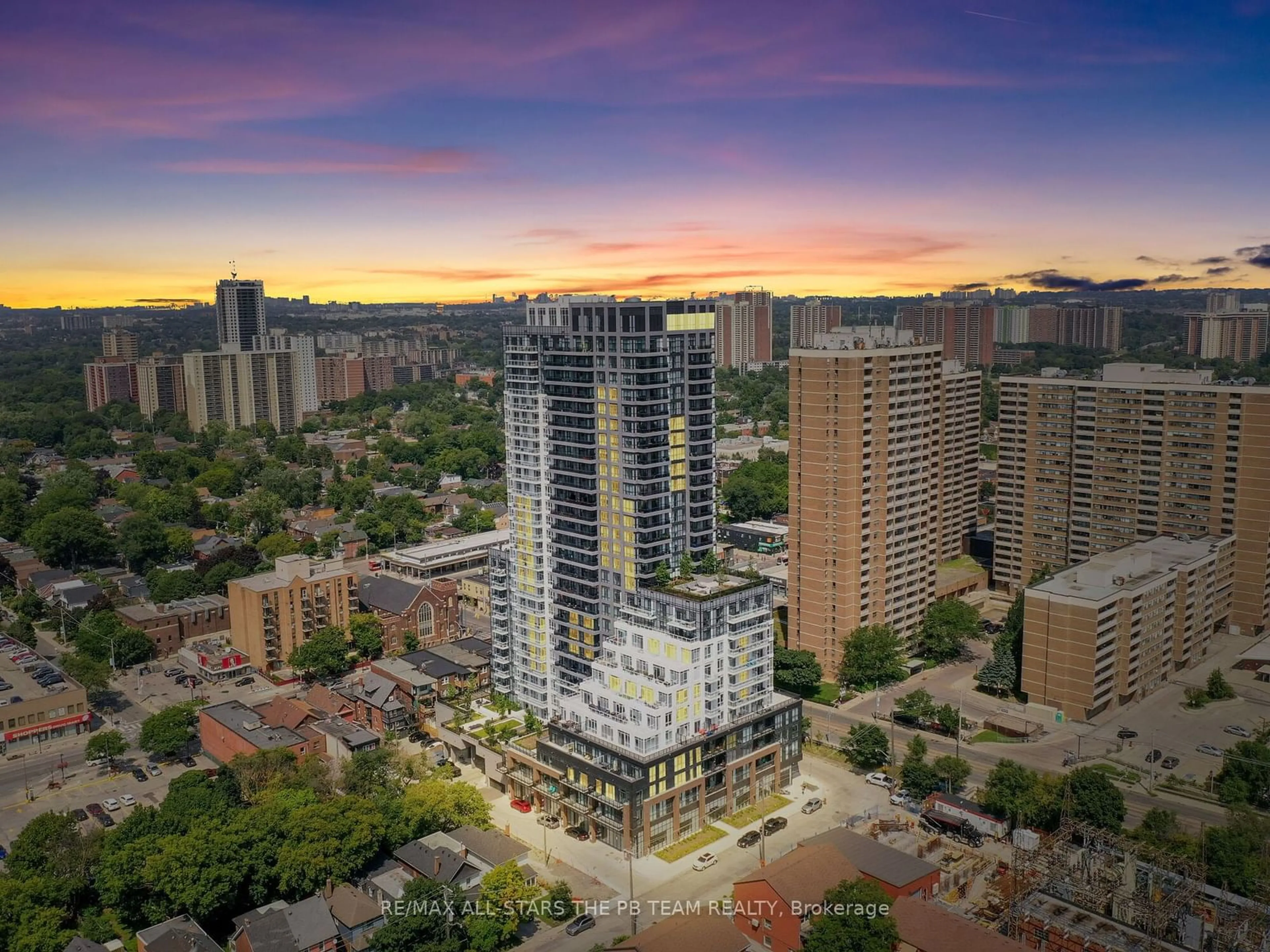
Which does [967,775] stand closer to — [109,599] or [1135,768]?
[1135,768]

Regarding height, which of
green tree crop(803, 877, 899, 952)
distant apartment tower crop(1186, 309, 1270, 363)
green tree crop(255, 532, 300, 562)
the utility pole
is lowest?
the utility pole

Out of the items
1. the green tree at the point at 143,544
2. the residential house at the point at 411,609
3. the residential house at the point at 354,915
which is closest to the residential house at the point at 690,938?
the residential house at the point at 354,915

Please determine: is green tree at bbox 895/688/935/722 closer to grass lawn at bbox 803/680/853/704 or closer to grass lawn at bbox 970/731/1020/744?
grass lawn at bbox 970/731/1020/744

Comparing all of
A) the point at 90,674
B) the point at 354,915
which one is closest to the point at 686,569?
the point at 354,915

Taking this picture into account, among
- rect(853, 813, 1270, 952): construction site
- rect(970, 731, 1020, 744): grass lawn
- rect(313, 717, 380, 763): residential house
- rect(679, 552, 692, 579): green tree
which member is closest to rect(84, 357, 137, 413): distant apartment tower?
rect(313, 717, 380, 763): residential house

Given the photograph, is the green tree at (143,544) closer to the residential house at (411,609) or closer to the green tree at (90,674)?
the green tree at (90,674)

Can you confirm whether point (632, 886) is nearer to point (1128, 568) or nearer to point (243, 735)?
point (243, 735)
